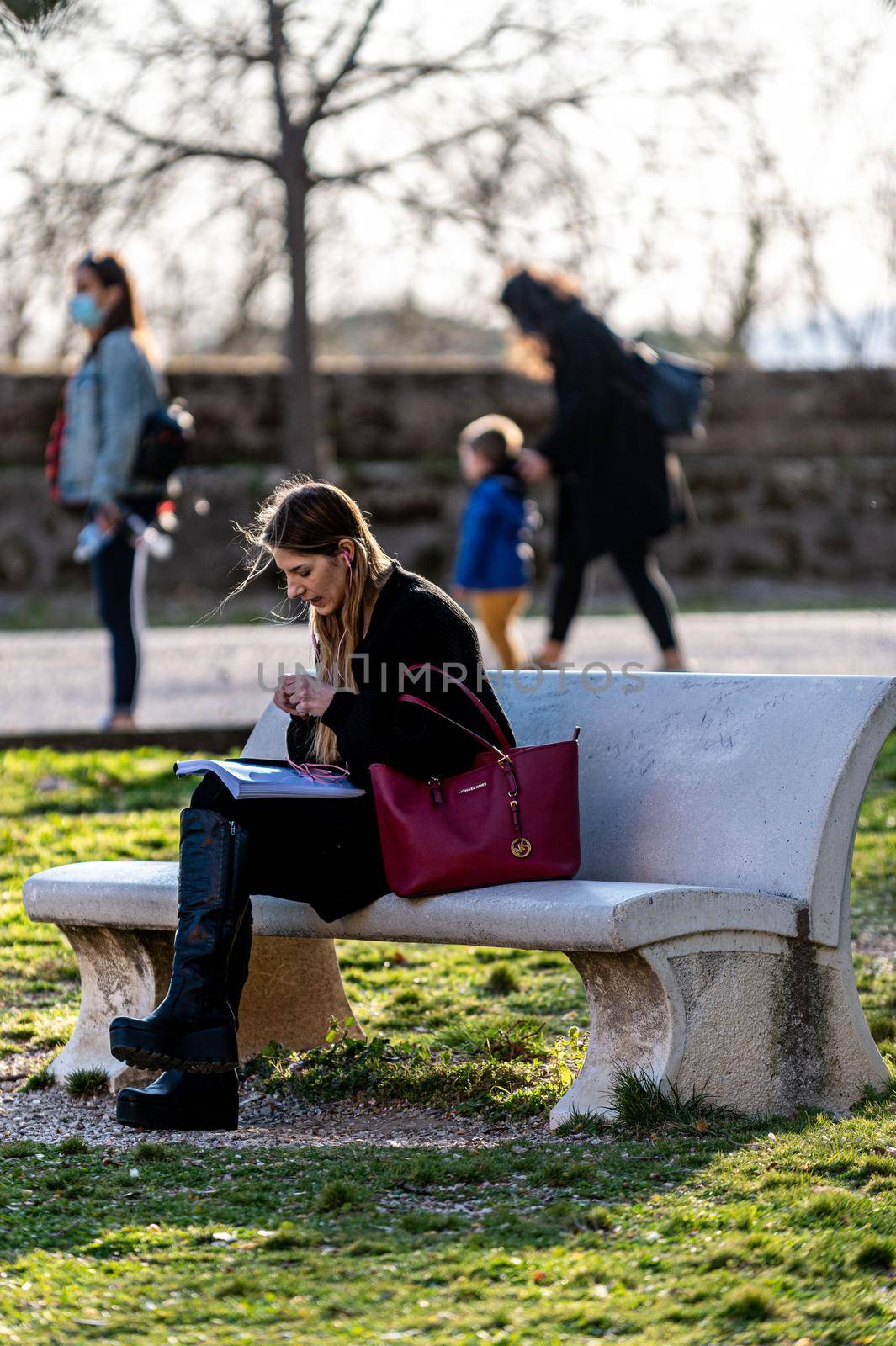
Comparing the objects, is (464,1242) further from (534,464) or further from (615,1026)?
(534,464)

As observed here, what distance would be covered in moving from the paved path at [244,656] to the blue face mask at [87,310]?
173 centimetres

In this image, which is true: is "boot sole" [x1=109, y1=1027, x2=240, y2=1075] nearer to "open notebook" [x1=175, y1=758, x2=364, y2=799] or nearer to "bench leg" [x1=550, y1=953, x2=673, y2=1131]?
"open notebook" [x1=175, y1=758, x2=364, y2=799]

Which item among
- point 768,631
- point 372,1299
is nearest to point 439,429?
point 768,631

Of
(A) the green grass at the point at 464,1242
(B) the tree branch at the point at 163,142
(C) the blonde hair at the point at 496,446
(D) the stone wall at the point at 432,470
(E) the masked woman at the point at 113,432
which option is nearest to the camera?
(A) the green grass at the point at 464,1242

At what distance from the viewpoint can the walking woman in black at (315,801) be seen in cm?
381

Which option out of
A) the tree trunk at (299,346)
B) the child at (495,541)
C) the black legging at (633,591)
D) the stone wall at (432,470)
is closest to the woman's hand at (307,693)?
the black legging at (633,591)

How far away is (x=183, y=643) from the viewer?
13672mm

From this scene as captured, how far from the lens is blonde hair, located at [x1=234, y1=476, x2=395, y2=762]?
4.09 meters

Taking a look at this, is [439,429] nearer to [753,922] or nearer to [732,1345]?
[753,922]

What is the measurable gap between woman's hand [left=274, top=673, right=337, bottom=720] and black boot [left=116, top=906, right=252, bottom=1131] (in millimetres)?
645

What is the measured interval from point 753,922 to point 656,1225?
846 mm

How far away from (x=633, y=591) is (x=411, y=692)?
16.8 feet

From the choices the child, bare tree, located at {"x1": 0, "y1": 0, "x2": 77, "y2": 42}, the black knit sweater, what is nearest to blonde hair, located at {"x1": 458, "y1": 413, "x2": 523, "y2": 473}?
the child

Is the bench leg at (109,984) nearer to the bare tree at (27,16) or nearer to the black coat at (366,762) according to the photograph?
the black coat at (366,762)
